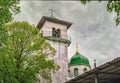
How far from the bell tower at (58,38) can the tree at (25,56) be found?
8.96 meters

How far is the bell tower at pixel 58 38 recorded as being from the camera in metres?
36.9

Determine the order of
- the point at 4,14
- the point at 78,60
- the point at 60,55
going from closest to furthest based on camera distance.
→ the point at 4,14
the point at 60,55
the point at 78,60

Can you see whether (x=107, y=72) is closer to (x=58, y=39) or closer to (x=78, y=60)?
(x=58, y=39)

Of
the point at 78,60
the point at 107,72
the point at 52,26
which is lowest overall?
the point at 78,60

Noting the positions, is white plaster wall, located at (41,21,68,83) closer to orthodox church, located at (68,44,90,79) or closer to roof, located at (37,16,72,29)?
roof, located at (37,16,72,29)

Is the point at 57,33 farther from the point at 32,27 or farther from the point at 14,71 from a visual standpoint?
the point at 14,71

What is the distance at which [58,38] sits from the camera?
1532 inches

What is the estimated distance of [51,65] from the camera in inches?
1054

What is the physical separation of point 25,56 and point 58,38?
13401mm

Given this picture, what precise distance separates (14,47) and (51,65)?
13.2ft

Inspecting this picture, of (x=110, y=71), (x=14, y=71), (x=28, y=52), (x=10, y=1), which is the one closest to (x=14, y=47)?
(x=28, y=52)

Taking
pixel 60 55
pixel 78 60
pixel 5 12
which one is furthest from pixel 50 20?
pixel 5 12

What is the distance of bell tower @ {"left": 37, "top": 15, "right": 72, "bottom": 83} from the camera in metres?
36.9

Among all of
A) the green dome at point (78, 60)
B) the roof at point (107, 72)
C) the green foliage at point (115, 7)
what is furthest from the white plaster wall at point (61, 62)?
the green foliage at point (115, 7)
